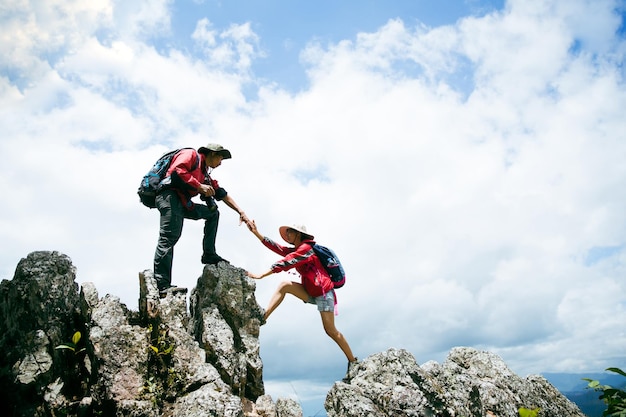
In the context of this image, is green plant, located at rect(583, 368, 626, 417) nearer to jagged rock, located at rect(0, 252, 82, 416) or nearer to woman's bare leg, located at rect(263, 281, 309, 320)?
woman's bare leg, located at rect(263, 281, 309, 320)

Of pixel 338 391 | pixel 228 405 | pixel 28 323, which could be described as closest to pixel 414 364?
pixel 338 391

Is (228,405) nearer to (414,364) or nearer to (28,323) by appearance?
(414,364)

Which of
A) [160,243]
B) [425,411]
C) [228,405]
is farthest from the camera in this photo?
[160,243]

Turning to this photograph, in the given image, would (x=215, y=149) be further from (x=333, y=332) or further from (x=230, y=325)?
(x=333, y=332)

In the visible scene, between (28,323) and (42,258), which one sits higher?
(42,258)

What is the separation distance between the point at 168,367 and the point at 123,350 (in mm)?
1212

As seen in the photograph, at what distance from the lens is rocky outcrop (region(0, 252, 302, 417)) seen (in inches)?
406

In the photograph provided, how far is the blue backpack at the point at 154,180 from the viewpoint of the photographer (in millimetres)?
13594

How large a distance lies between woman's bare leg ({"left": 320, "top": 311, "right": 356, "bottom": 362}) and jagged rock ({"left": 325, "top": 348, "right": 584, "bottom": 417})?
1.03 meters

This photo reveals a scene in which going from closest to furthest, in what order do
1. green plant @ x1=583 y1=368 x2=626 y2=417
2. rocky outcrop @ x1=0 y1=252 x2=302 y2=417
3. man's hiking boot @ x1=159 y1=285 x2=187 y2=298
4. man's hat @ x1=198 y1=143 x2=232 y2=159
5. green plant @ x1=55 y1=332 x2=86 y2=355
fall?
green plant @ x1=583 y1=368 x2=626 y2=417 → rocky outcrop @ x1=0 y1=252 x2=302 y2=417 → green plant @ x1=55 y1=332 x2=86 y2=355 → man's hiking boot @ x1=159 y1=285 x2=187 y2=298 → man's hat @ x1=198 y1=143 x2=232 y2=159

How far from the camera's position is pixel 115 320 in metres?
11.6

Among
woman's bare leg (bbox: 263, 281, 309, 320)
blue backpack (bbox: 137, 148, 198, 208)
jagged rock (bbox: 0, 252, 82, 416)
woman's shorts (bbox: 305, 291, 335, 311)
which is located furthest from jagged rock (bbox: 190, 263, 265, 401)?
jagged rock (bbox: 0, 252, 82, 416)

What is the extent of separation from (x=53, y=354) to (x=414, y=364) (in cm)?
934

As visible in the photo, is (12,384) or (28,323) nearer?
(12,384)
